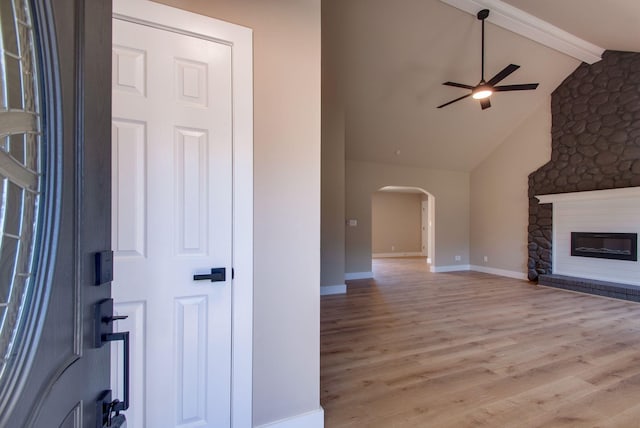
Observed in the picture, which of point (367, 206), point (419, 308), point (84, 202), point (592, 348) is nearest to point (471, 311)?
point (419, 308)

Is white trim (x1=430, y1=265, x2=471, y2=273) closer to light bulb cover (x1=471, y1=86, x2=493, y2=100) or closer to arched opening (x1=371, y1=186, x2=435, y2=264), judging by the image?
arched opening (x1=371, y1=186, x2=435, y2=264)

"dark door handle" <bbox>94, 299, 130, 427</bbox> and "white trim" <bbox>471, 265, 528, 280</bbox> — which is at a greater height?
"dark door handle" <bbox>94, 299, 130, 427</bbox>

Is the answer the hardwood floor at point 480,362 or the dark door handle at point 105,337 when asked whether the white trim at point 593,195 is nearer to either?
the hardwood floor at point 480,362

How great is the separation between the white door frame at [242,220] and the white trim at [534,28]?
3688 millimetres

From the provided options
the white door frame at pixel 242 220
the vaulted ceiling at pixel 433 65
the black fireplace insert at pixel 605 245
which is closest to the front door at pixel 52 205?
the white door frame at pixel 242 220

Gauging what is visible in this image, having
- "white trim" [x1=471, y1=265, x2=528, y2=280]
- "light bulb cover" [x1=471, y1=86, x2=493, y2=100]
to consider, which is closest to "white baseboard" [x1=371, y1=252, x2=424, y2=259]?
"white trim" [x1=471, y1=265, x2=528, y2=280]

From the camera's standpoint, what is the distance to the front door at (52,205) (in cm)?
42

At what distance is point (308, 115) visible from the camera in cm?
180

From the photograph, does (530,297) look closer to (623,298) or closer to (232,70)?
(623,298)

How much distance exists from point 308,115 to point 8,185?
4.98 feet

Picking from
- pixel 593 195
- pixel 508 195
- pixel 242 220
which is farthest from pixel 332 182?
pixel 593 195

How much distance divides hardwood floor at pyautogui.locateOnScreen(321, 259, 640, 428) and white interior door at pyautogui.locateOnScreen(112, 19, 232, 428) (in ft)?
3.26

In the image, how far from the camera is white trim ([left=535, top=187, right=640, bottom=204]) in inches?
196

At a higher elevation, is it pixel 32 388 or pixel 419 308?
pixel 32 388
